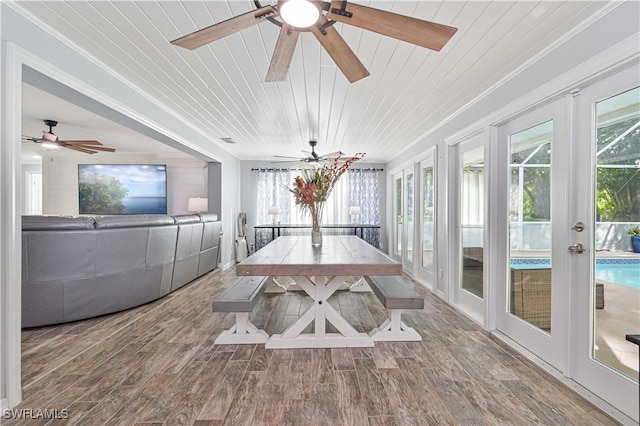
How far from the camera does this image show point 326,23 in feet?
4.91

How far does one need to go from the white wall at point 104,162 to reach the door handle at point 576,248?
22.5 feet

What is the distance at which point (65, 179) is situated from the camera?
6.99 meters

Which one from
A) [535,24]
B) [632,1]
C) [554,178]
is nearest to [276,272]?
[554,178]

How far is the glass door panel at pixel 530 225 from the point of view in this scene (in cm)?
230

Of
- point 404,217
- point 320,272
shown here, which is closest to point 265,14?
point 320,272

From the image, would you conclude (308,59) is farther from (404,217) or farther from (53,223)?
(404,217)

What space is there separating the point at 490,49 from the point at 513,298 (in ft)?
6.69

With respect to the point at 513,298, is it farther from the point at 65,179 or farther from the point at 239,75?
the point at 65,179

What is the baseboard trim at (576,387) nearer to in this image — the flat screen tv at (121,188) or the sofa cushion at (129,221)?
the sofa cushion at (129,221)

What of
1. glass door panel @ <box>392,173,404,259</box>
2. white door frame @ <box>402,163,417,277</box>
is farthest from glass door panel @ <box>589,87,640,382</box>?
glass door panel @ <box>392,173,404,259</box>

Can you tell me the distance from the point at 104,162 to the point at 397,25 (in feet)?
25.8

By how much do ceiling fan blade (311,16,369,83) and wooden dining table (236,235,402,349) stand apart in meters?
1.29

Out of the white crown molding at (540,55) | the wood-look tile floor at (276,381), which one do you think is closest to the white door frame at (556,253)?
the wood-look tile floor at (276,381)

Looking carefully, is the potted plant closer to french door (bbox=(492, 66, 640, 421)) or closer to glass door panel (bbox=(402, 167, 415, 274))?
french door (bbox=(492, 66, 640, 421))
